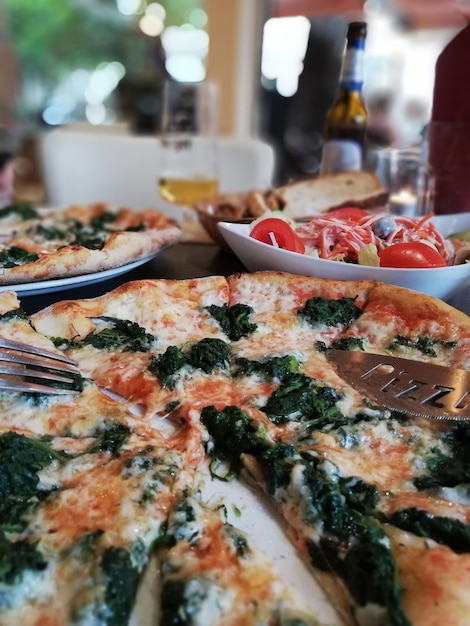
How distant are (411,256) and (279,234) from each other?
30 cm

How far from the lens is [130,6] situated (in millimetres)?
6965

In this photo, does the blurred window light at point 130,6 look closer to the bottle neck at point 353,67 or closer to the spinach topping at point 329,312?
the bottle neck at point 353,67

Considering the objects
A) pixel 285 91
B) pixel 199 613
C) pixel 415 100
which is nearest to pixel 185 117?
pixel 199 613

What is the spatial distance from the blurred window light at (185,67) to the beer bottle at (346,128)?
3705 millimetres

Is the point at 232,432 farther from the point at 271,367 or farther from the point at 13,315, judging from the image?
the point at 13,315

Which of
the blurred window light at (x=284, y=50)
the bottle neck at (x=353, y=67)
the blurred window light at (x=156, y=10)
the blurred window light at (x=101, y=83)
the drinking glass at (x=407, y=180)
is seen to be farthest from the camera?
the blurred window light at (x=101, y=83)

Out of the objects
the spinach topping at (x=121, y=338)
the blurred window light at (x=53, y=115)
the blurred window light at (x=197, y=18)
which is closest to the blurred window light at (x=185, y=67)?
the blurred window light at (x=197, y=18)

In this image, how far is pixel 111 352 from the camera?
997mm

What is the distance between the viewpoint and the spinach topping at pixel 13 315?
1.01m

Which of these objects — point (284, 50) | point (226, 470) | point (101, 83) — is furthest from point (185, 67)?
point (226, 470)

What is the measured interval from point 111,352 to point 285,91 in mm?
5477

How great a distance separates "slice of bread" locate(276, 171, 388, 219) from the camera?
1.92 metres

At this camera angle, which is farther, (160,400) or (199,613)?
(160,400)

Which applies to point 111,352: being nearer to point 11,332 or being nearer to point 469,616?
point 11,332
